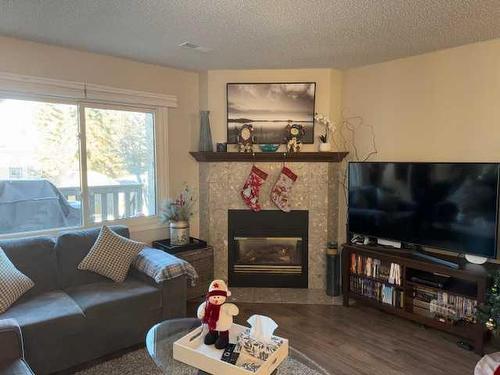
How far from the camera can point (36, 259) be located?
9.25 ft

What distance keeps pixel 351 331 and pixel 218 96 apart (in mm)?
2647

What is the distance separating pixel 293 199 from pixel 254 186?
44cm

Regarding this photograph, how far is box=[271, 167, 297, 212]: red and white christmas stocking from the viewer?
391 cm

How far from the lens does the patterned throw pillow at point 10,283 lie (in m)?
2.41

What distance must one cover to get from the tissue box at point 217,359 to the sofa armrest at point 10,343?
Answer: 2.78 ft

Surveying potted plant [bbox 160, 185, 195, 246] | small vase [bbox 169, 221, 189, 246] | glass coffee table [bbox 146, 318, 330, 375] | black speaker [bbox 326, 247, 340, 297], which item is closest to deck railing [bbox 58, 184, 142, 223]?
potted plant [bbox 160, 185, 195, 246]

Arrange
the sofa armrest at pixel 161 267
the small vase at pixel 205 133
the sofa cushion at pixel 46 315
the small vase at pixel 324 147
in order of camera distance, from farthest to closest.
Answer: the small vase at pixel 205 133, the small vase at pixel 324 147, the sofa armrest at pixel 161 267, the sofa cushion at pixel 46 315

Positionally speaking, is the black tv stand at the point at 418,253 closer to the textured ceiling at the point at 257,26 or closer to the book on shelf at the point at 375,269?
the book on shelf at the point at 375,269

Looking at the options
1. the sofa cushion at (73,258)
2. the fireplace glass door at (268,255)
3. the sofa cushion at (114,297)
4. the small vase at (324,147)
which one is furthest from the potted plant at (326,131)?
the sofa cushion at (73,258)

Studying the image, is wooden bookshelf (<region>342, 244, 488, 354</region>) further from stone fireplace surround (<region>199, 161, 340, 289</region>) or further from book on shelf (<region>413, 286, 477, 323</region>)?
stone fireplace surround (<region>199, 161, 340, 289</region>)

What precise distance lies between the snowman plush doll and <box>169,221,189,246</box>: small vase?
5.99 feet

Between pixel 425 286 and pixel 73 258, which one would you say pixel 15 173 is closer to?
pixel 73 258

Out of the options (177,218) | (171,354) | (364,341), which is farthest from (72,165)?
(364,341)

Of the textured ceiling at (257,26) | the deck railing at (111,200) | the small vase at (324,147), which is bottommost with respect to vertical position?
the deck railing at (111,200)
